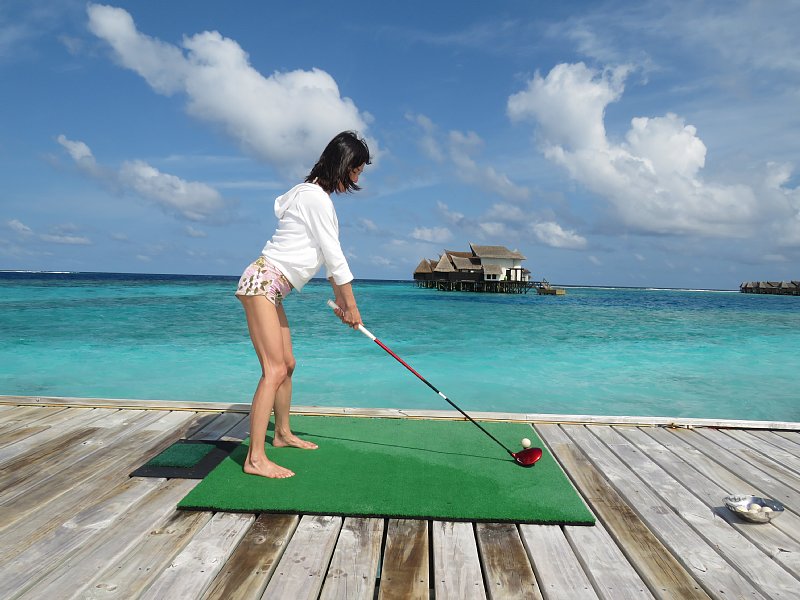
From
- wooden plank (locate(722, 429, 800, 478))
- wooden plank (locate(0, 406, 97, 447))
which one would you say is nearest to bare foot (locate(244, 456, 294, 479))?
wooden plank (locate(0, 406, 97, 447))

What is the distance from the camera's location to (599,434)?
124 inches

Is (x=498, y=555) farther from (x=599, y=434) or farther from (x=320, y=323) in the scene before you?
(x=320, y=323)

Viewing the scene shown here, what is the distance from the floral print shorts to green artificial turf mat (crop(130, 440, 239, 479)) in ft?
2.99

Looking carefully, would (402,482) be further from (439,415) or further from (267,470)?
(439,415)

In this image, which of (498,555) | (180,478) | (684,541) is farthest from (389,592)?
(180,478)

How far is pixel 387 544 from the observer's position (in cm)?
175

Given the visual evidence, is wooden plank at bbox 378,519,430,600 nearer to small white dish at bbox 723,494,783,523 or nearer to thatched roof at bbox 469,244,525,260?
small white dish at bbox 723,494,783,523

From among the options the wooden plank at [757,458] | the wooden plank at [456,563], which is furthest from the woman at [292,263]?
the wooden plank at [757,458]

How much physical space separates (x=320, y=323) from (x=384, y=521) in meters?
15.7

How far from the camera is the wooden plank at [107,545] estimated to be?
1480 mm

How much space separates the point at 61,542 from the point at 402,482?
52.8 inches

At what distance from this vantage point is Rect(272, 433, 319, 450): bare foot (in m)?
2.72

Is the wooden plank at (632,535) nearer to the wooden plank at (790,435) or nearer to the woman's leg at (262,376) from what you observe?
the woman's leg at (262,376)

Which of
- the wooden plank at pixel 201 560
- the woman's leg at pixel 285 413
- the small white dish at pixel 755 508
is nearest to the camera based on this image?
the wooden plank at pixel 201 560
